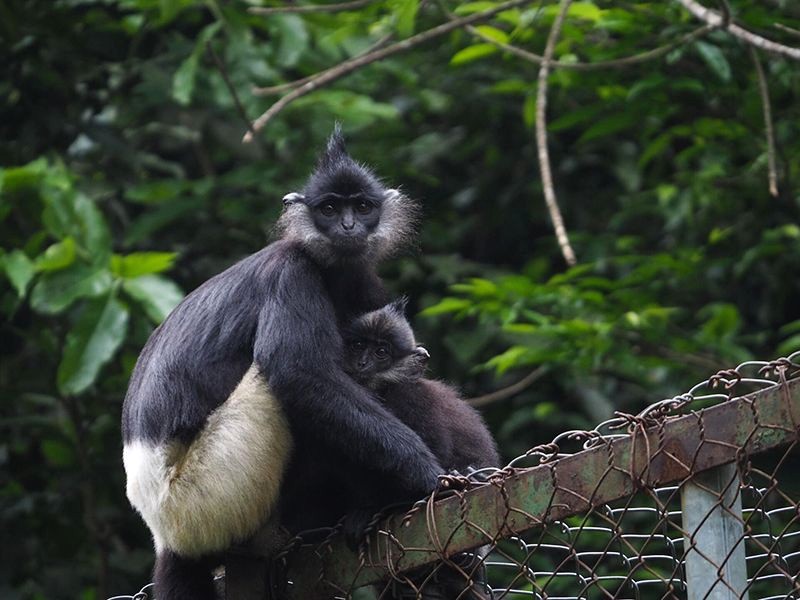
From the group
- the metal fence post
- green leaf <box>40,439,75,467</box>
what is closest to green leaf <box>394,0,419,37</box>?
the metal fence post

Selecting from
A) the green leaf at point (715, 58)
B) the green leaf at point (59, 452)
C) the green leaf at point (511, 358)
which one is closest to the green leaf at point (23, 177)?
the green leaf at point (59, 452)

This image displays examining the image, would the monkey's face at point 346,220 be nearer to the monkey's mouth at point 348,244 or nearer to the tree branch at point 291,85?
the monkey's mouth at point 348,244

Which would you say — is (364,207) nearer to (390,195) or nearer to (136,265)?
(390,195)

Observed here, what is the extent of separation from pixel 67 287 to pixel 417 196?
3076mm

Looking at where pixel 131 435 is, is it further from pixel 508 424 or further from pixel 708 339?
pixel 508 424

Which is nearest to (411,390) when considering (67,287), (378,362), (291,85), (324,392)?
(378,362)

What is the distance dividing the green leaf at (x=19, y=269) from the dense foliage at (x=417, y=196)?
0.04 ft

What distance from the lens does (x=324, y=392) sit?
12.7 ft

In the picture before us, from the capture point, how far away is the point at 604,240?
292 inches

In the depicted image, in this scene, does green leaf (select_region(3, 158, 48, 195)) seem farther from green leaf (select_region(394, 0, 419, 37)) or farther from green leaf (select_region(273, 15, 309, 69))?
green leaf (select_region(394, 0, 419, 37))

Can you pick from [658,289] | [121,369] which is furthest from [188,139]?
[658,289]

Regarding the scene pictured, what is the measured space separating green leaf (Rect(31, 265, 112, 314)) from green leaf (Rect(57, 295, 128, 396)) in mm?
63

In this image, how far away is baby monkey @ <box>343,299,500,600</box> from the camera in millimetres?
4090

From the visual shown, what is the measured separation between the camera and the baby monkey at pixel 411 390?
4094mm
